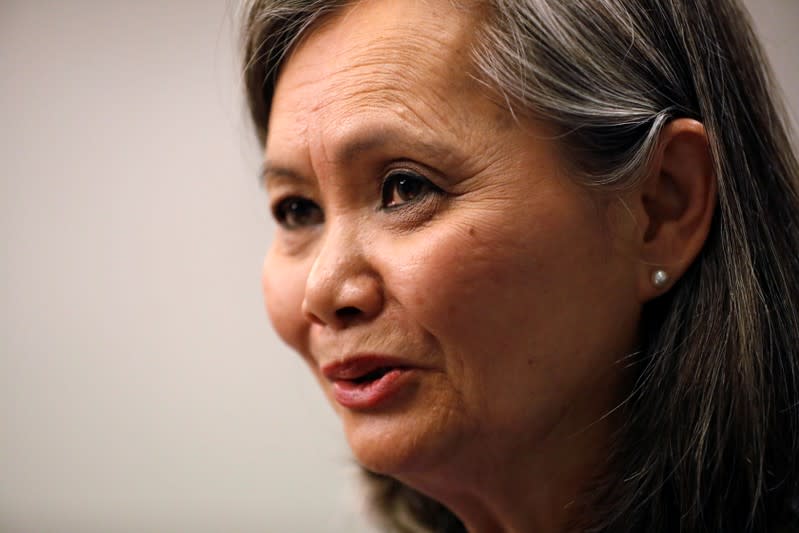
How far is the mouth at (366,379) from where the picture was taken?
3.76 ft

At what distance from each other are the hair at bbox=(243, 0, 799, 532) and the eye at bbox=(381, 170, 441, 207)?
5.7 inches

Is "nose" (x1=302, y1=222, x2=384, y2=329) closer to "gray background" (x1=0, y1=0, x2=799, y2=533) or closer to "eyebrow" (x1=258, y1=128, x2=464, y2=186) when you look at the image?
"eyebrow" (x1=258, y1=128, x2=464, y2=186)

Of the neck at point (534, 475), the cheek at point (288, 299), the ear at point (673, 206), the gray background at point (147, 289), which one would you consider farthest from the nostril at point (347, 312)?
the gray background at point (147, 289)

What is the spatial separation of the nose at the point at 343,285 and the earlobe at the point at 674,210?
1.15ft

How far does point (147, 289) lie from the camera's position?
7.41 ft

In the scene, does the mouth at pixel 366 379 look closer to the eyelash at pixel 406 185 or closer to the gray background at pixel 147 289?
the eyelash at pixel 406 185

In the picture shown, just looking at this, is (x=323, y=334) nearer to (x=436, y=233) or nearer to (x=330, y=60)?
(x=436, y=233)

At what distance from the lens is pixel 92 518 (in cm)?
227

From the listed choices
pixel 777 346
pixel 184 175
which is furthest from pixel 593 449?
pixel 184 175

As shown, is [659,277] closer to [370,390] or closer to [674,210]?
[674,210]

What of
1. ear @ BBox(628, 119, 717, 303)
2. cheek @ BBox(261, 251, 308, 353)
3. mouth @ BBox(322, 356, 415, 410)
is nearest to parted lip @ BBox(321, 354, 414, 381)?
mouth @ BBox(322, 356, 415, 410)

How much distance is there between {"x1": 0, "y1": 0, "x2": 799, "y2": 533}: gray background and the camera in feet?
7.32

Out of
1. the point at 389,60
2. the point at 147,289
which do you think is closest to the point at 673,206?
the point at 389,60

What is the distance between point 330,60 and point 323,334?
37 centimetres
